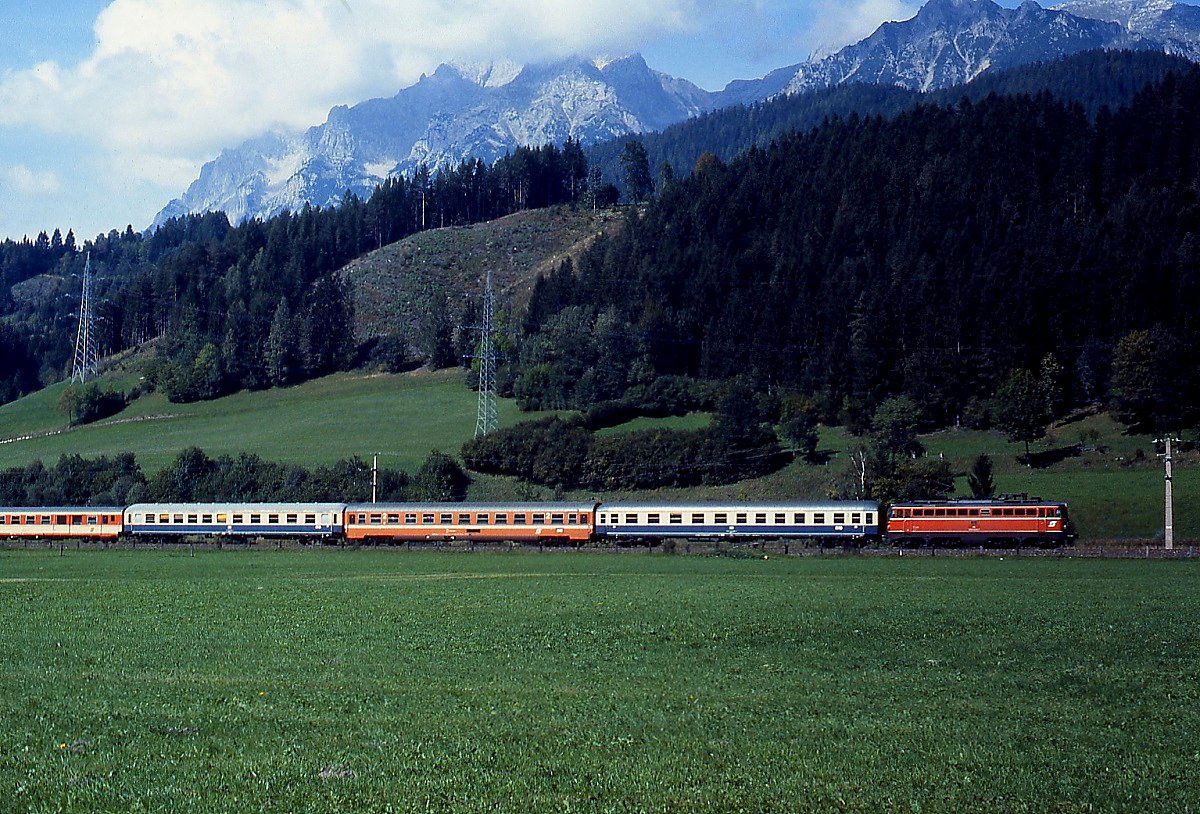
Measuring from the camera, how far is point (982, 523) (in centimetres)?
6141

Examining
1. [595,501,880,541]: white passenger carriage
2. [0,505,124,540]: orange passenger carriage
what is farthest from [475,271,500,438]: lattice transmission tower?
[595,501,880,541]: white passenger carriage

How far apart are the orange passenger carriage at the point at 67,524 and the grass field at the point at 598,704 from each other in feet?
159

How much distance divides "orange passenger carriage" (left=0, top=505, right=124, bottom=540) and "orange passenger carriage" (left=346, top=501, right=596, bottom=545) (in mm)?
17198

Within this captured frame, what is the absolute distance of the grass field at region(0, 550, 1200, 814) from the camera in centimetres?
1118

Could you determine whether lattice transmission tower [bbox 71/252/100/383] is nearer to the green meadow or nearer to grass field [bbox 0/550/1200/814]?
the green meadow

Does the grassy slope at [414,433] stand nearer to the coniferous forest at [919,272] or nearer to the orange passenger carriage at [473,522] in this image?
the coniferous forest at [919,272]

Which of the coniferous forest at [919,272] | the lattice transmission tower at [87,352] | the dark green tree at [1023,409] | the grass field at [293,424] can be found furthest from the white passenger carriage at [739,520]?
the lattice transmission tower at [87,352]

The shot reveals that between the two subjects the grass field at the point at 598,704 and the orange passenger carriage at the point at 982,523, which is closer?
the grass field at the point at 598,704

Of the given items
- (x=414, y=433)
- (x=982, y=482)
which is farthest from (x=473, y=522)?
(x=414, y=433)

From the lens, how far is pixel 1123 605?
28.5 m

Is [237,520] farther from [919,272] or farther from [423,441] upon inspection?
[919,272]

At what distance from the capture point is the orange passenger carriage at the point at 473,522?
214 ft

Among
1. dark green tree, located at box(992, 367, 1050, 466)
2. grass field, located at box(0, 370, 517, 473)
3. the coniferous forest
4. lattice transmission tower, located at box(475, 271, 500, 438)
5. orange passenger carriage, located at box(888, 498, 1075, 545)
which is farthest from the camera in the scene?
grass field, located at box(0, 370, 517, 473)

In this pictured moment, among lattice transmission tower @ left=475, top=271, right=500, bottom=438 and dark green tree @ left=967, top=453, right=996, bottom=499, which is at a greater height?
lattice transmission tower @ left=475, top=271, right=500, bottom=438
